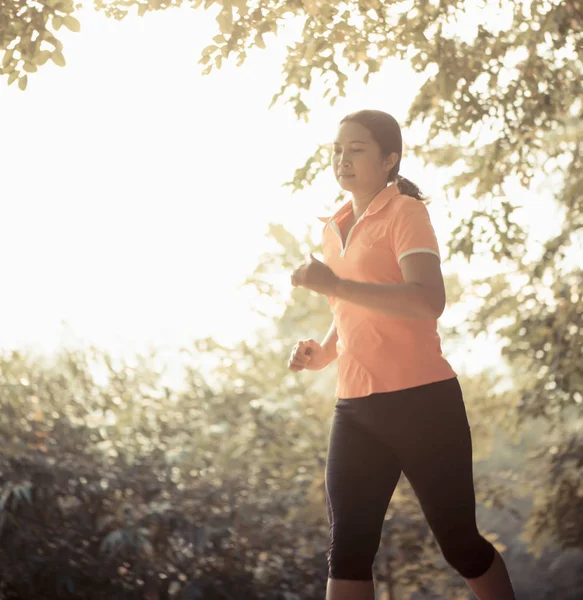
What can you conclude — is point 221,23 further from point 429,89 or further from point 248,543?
point 248,543

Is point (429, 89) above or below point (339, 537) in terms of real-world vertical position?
above

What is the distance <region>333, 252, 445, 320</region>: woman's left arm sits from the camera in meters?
2.72

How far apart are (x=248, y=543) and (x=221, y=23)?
342cm

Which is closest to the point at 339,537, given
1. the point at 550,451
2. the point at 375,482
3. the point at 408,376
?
the point at 375,482

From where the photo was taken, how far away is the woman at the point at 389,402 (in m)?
2.86

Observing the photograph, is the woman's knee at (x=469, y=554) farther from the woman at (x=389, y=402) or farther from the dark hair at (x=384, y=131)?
the dark hair at (x=384, y=131)

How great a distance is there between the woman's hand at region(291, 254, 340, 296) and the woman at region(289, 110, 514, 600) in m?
0.09

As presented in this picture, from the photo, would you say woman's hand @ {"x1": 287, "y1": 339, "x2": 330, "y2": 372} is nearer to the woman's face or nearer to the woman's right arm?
the woman's right arm

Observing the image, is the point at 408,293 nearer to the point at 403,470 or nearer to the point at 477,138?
the point at 403,470

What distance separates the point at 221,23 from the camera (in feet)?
11.7

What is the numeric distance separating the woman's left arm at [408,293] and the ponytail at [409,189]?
1.18 feet

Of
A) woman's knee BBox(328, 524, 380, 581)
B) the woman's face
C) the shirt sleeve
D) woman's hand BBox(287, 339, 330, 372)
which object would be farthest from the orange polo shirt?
woman's knee BBox(328, 524, 380, 581)

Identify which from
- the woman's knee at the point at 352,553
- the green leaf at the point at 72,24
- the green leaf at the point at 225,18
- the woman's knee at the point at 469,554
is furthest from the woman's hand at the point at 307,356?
the green leaf at the point at 72,24

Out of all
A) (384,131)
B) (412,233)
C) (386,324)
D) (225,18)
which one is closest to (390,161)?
(384,131)
